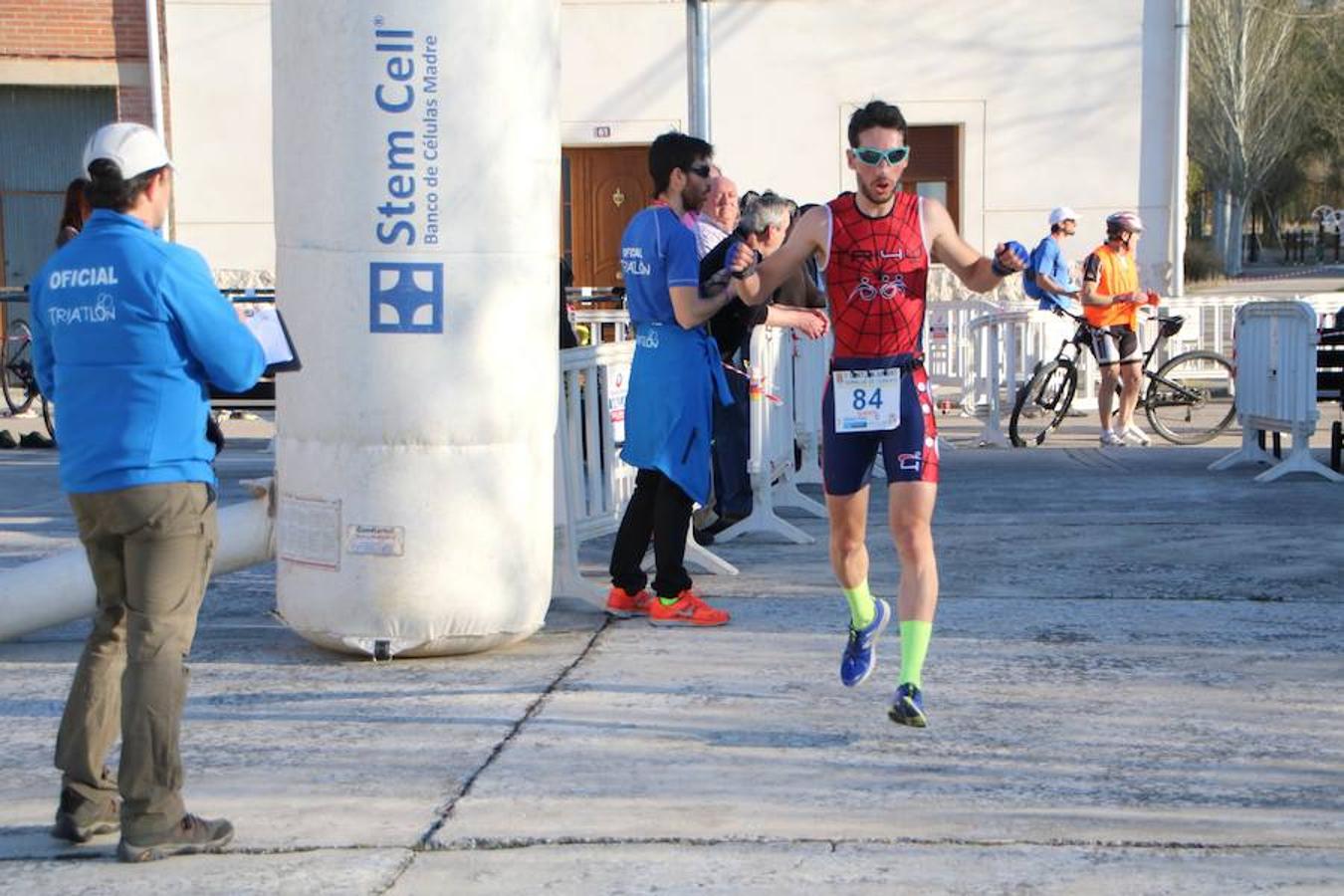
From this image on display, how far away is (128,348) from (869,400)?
2.45m

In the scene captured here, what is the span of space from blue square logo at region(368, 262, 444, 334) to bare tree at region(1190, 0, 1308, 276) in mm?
45017

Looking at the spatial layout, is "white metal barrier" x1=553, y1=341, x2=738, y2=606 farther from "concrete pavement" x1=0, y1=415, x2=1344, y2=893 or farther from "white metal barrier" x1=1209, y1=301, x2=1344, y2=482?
"white metal barrier" x1=1209, y1=301, x2=1344, y2=482

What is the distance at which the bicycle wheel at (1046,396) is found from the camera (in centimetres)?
1593

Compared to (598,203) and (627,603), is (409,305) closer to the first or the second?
(627,603)

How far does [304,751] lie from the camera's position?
5.95 m

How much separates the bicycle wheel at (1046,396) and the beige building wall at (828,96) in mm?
6021

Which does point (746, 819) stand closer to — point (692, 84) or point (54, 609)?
point (54, 609)

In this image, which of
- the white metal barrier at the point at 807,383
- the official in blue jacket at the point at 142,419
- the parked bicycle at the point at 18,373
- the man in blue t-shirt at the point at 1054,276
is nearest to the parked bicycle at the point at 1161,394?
the man in blue t-shirt at the point at 1054,276

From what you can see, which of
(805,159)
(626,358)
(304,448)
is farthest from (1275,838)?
(805,159)

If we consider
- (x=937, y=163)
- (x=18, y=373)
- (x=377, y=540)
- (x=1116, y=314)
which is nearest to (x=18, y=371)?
(x=18, y=373)

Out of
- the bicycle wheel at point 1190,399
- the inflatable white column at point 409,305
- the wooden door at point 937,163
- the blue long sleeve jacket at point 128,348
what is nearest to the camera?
the blue long sleeve jacket at point 128,348

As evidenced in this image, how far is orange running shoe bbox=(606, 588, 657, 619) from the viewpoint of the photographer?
808 cm

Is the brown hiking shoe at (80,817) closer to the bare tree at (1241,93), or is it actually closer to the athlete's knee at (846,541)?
the athlete's knee at (846,541)

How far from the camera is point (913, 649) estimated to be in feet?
20.1
